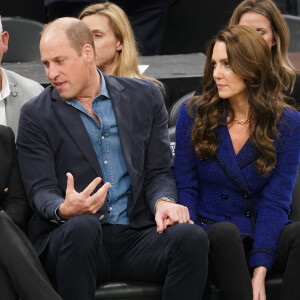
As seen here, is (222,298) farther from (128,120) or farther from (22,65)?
(22,65)

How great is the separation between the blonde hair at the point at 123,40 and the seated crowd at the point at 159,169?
75 centimetres

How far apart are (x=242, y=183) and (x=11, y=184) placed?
0.86 m

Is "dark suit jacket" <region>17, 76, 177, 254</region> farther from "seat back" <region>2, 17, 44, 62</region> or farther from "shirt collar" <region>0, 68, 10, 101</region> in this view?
"seat back" <region>2, 17, 44, 62</region>

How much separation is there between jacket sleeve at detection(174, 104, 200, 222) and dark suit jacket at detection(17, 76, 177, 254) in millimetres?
42

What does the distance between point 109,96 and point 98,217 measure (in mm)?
482

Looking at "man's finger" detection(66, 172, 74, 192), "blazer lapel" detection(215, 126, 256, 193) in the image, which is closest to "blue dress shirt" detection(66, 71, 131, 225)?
"man's finger" detection(66, 172, 74, 192)

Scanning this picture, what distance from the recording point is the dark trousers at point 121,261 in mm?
2645

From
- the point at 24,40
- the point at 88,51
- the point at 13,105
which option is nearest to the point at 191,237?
the point at 88,51

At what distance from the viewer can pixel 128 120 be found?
9.87 feet

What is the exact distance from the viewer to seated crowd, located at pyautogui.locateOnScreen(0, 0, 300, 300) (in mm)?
2768

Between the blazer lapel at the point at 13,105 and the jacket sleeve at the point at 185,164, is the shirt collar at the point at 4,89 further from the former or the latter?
the jacket sleeve at the point at 185,164

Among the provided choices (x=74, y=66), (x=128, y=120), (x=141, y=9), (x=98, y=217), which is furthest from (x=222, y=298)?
(x=141, y=9)

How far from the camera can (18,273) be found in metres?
2.60

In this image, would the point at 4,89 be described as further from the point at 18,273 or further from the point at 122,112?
the point at 18,273
